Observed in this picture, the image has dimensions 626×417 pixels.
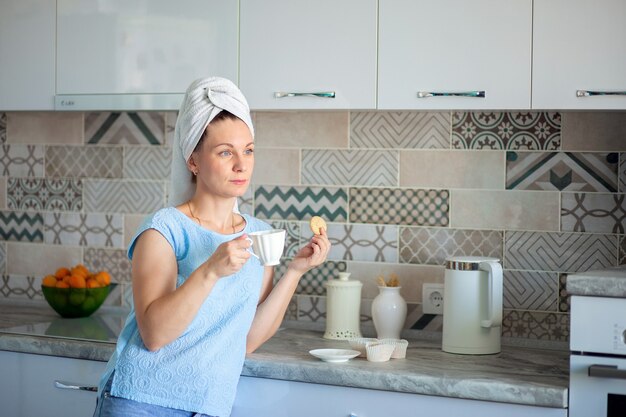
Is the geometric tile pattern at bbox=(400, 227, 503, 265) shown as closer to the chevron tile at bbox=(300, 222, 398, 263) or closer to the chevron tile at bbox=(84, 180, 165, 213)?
the chevron tile at bbox=(300, 222, 398, 263)

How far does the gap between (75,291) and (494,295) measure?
152 cm

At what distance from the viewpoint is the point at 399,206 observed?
317cm

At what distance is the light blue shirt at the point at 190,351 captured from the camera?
2213 millimetres

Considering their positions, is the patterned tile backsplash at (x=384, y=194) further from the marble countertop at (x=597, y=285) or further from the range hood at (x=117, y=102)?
the marble countertop at (x=597, y=285)

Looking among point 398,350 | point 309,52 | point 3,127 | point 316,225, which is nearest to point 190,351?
point 316,225

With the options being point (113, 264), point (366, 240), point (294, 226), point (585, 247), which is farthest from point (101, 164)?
point (585, 247)

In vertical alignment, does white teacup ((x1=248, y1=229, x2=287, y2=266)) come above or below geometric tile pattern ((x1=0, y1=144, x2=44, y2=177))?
below

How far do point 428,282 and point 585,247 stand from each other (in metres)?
0.53

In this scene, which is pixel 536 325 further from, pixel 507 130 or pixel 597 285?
pixel 597 285

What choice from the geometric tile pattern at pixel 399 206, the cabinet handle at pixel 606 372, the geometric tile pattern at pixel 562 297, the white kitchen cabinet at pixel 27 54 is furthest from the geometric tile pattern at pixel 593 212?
the white kitchen cabinet at pixel 27 54

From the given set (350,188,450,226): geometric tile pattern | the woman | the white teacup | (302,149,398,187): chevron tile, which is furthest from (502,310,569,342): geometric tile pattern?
the white teacup

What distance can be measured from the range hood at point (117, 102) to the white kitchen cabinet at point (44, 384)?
2.80 feet

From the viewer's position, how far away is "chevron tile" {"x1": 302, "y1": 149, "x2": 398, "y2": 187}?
3.18 metres

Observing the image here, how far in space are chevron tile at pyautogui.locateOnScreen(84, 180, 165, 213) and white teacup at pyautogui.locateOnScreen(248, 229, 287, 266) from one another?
56.9 inches
